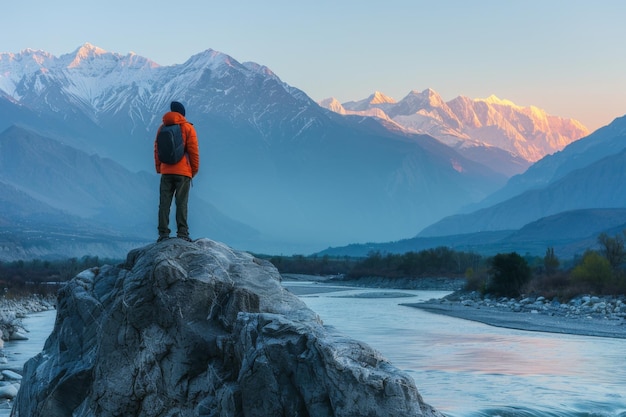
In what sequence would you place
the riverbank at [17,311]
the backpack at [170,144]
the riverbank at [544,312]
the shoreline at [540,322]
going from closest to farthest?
the backpack at [170,144], the riverbank at [17,311], the shoreline at [540,322], the riverbank at [544,312]

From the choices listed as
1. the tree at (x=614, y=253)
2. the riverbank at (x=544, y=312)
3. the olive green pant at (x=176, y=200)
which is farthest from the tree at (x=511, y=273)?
the olive green pant at (x=176, y=200)

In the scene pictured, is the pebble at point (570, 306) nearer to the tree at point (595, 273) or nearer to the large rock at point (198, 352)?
the tree at point (595, 273)

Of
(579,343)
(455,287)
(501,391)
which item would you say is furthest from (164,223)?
(455,287)

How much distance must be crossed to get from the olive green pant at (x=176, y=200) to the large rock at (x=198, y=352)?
75 centimetres

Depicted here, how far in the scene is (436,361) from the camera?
116 ft

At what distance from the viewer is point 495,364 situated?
3484 centimetres

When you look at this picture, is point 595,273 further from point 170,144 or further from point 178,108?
→ point 170,144

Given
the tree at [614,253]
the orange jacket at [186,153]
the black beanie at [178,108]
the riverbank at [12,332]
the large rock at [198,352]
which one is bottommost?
the riverbank at [12,332]

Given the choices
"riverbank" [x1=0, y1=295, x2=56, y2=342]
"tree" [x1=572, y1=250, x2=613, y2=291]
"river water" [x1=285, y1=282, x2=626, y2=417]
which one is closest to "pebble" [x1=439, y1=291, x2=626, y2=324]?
"tree" [x1=572, y1=250, x2=613, y2=291]

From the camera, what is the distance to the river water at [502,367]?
24156 millimetres

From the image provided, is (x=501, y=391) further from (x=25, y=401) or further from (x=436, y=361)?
(x=25, y=401)

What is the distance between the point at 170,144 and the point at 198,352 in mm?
4247

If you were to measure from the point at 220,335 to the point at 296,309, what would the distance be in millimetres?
1365

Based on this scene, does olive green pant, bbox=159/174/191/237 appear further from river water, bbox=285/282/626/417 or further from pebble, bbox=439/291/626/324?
pebble, bbox=439/291/626/324
